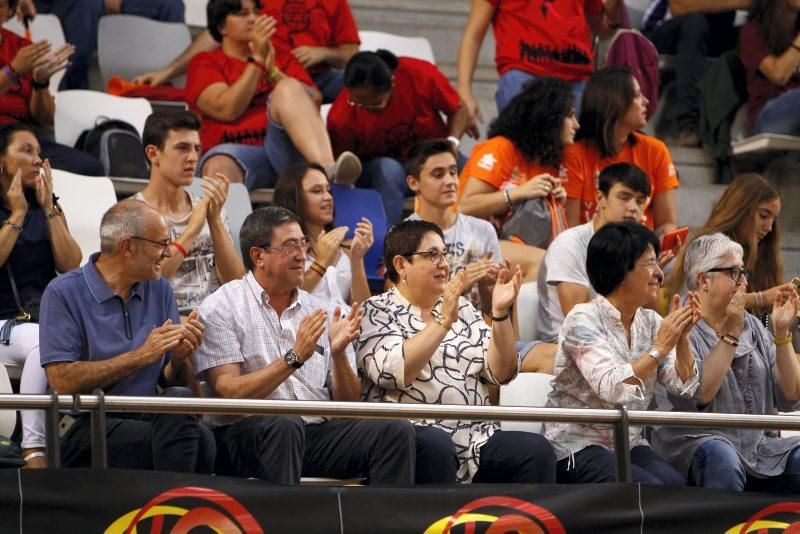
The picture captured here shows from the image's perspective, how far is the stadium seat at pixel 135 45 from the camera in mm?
7648

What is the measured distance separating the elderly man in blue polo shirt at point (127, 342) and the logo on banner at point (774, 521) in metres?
1.56

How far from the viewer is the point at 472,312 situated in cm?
508

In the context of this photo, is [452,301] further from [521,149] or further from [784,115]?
[784,115]

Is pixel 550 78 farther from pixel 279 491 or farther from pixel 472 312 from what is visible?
pixel 279 491

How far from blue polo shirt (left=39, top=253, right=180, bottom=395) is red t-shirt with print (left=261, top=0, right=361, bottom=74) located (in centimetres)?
315

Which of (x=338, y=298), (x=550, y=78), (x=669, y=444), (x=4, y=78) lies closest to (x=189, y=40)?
(x=4, y=78)

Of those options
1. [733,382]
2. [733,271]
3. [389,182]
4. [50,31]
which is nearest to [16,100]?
[50,31]

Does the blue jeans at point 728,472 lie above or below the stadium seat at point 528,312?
below

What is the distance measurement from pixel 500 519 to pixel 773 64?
4.23 metres

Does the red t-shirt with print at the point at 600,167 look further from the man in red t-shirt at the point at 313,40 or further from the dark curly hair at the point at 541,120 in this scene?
the man in red t-shirt at the point at 313,40

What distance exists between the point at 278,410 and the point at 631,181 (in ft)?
8.62

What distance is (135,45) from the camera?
303 inches

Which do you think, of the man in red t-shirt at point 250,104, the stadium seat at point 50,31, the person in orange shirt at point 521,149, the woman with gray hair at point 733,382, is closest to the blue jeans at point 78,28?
the stadium seat at point 50,31

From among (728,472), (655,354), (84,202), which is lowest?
(728,472)
